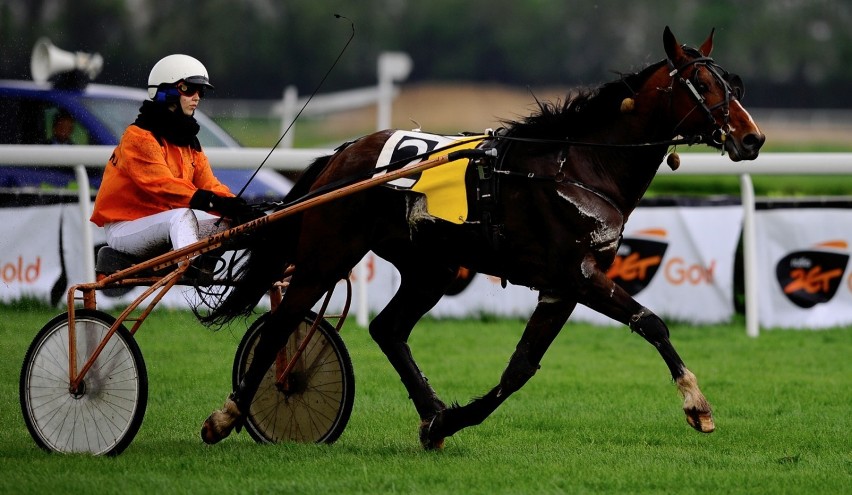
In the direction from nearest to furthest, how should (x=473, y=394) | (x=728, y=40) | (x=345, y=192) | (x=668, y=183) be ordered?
(x=345, y=192) < (x=473, y=394) < (x=668, y=183) < (x=728, y=40)

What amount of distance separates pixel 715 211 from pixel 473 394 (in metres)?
3.28

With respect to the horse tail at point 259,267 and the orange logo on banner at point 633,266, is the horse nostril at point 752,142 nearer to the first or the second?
the horse tail at point 259,267

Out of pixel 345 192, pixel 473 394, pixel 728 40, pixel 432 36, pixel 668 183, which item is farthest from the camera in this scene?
pixel 432 36

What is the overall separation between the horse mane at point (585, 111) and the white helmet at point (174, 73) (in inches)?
55.7

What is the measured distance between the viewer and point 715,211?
981 cm

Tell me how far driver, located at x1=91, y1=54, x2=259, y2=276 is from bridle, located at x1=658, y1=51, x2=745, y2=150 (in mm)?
1973

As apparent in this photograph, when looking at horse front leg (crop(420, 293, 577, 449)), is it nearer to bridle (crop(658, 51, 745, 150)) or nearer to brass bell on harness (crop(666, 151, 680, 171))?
brass bell on harness (crop(666, 151, 680, 171))

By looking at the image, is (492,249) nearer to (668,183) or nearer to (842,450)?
(842,450)

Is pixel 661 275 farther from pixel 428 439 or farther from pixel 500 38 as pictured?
pixel 500 38

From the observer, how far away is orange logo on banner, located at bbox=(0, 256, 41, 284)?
9.00m

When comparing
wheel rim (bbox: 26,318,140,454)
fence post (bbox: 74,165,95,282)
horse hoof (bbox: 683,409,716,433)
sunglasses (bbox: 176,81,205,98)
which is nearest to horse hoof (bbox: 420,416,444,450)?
horse hoof (bbox: 683,409,716,433)

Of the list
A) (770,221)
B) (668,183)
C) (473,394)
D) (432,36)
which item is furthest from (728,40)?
(473,394)

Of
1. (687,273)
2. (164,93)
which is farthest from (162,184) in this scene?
(687,273)

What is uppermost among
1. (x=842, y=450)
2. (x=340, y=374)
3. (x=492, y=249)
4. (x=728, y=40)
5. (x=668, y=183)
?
(x=728, y=40)
